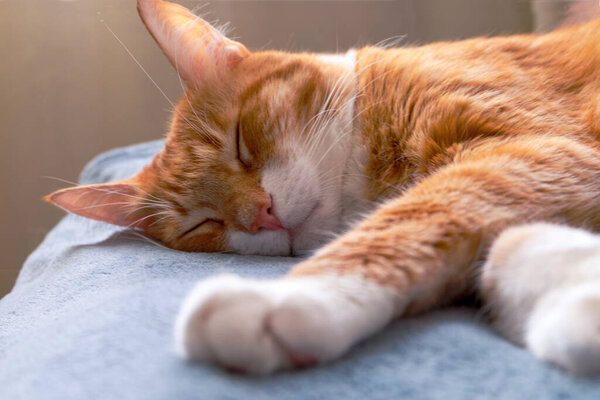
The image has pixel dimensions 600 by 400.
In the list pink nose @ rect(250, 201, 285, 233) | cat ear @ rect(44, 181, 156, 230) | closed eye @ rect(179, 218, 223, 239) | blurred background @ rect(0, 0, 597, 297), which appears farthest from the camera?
blurred background @ rect(0, 0, 597, 297)

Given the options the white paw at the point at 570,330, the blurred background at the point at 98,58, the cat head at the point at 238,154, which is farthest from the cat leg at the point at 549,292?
the blurred background at the point at 98,58

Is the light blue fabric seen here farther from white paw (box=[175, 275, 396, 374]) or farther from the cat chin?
the cat chin

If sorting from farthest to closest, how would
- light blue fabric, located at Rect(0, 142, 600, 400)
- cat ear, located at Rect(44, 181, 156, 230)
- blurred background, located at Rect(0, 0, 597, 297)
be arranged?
blurred background, located at Rect(0, 0, 597, 297)
cat ear, located at Rect(44, 181, 156, 230)
light blue fabric, located at Rect(0, 142, 600, 400)

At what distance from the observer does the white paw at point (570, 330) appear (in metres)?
0.51

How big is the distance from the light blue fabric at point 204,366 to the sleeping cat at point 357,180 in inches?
1.0

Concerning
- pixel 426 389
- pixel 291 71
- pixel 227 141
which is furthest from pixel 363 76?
pixel 426 389

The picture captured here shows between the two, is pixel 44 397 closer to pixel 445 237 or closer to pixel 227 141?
pixel 445 237

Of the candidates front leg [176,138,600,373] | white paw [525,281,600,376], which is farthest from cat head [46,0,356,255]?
white paw [525,281,600,376]

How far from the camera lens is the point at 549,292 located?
1.98 ft

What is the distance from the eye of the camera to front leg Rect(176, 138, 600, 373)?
0.53m

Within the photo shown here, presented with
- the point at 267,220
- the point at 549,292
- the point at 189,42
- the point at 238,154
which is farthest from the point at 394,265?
the point at 189,42

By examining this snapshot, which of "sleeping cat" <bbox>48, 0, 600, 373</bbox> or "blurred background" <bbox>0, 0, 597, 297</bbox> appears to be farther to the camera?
"blurred background" <bbox>0, 0, 597, 297</bbox>

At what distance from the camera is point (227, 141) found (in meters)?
1.23

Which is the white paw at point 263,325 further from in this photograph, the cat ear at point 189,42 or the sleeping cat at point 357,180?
the cat ear at point 189,42
